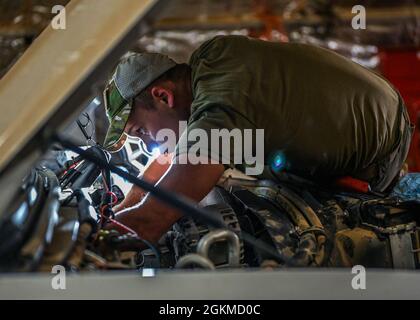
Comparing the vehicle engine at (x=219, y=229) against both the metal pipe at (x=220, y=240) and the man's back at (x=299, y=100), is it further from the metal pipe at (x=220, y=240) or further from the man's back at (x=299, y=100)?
the man's back at (x=299, y=100)

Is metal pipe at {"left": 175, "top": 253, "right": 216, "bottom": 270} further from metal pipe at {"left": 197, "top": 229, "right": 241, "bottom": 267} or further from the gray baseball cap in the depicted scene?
the gray baseball cap

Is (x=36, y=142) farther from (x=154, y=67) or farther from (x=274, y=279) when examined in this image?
(x=154, y=67)

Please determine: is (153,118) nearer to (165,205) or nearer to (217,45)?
(217,45)

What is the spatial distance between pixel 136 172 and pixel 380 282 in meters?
1.21

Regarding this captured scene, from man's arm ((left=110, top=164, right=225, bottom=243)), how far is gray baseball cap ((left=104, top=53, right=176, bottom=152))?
0.53 metres

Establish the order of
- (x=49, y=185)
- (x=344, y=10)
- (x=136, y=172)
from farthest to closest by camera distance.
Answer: (x=344, y=10)
(x=136, y=172)
(x=49, y=185)

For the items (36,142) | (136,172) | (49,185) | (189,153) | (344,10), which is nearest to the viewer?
(36,142)

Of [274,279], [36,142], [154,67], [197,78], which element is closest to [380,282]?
[274,279]

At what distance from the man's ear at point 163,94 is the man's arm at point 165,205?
1.79 ft

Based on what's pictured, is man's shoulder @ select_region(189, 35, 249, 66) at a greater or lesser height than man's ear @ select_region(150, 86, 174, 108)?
greater

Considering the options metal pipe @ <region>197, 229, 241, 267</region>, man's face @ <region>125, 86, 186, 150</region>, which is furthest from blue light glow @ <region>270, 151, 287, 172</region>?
metal pipe @ <region>197, 229, 241, 267</region>

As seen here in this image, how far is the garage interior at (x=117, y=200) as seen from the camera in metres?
1.28

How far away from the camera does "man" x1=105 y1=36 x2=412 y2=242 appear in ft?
6.72

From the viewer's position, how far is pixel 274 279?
1.32 metres
